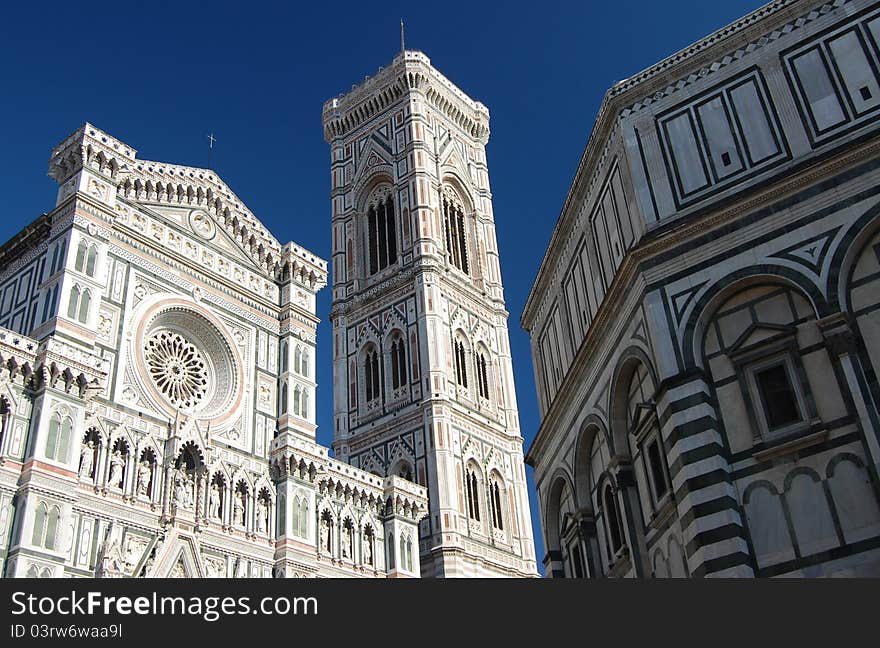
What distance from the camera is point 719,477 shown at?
1098 cm

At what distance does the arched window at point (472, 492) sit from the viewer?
39250 mm

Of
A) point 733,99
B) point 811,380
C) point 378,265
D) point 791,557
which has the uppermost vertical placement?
point 378,265

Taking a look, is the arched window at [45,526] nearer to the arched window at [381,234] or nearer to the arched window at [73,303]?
the arched window at [73,303]

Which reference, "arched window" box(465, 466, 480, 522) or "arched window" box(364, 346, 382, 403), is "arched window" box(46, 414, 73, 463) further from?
"arched window" box(364, 346, 382, 403)

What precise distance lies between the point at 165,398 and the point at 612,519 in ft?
53.7

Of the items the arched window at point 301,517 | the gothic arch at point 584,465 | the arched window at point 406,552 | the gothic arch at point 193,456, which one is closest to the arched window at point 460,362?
the arched window at point 406,552

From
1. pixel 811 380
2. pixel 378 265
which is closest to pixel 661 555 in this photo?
pixel 811 380

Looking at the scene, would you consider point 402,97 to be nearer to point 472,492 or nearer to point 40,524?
point 472,492

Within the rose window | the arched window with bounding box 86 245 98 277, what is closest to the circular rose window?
the rose window

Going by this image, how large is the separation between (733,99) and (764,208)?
223cm

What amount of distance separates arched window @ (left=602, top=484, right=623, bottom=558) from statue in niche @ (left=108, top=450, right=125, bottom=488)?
47.8ft

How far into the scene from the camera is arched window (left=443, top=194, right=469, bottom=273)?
1879 inches

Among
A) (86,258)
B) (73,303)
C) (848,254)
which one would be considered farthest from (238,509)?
(848,254)

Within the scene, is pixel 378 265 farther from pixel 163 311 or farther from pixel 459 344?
pixel 163 311
